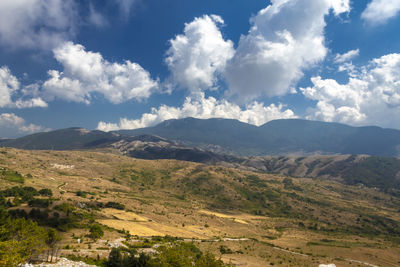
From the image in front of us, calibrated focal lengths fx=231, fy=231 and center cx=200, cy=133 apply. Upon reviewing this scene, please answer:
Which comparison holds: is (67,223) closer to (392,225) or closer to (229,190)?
(229,190)

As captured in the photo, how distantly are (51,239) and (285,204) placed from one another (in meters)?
178

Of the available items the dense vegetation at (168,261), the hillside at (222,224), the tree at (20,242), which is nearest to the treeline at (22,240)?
the tree at (20,242)

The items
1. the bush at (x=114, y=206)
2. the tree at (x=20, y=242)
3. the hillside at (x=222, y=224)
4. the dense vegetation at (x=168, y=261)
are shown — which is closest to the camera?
the tree at (x=20, y=242)

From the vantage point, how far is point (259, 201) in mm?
186375

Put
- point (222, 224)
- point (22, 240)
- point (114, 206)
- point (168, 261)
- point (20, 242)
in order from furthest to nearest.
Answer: point (222, 224) → point (114, 206) → point (22, 240) → point (168, 261) → point (20, 242)

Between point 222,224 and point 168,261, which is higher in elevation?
point 168,261

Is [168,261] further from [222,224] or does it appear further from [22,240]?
[222,224]

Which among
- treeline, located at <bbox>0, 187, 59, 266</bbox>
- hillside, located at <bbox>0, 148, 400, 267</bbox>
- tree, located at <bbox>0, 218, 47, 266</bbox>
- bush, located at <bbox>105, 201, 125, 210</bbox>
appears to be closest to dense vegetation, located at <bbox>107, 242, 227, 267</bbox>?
hillside, located at <bbox>0, 148, 400, 267</bbox>

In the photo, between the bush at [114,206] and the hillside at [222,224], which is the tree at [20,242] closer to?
the hillside at [222,224]

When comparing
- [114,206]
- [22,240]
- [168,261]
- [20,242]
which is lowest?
[114,206]

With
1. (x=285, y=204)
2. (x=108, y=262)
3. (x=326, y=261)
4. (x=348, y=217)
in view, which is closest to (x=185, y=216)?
(x=326, y=261)

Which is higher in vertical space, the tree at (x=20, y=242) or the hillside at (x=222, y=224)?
the tree at (x=20, y=242)

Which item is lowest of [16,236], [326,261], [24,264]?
[326,261]

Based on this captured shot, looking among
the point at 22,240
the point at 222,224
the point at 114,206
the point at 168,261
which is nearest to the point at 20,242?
the point at 22,240
